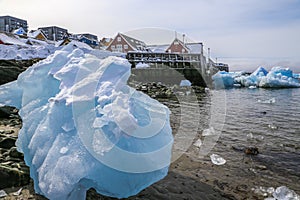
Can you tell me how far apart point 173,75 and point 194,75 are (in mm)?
2661

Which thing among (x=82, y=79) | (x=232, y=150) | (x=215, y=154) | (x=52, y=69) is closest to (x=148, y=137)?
(x=82, y=79)

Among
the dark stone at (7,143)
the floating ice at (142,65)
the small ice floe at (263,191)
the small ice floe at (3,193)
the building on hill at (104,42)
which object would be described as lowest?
the small ice floe at (263,191)

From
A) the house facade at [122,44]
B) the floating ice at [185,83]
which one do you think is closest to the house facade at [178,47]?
the house facade at [122,44]

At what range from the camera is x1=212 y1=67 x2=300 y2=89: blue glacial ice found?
31375 millimetres

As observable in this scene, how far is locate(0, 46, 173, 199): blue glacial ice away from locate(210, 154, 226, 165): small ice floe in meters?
2.71

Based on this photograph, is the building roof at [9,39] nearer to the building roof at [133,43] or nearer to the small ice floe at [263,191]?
the building roof at [133,43]

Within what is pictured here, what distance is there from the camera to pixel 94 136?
11.2ft

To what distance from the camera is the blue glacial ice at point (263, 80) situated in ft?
103

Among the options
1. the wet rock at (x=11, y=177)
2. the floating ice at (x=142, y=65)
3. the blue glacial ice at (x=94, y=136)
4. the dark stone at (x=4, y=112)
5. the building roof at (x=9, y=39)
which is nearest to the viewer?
the blue glacial ice at (x=94, y=136)

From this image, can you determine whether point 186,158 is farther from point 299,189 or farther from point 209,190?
point 299,189

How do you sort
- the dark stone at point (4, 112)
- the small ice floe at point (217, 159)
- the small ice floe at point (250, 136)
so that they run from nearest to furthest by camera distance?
the small ice floe at point (217, 159) → the small ice floe at point (250, 136) → the dark stone at point (4, 112)

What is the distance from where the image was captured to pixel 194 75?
3316 cm

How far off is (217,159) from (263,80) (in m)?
29.0

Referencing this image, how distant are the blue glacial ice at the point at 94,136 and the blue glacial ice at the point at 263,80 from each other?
102ft
